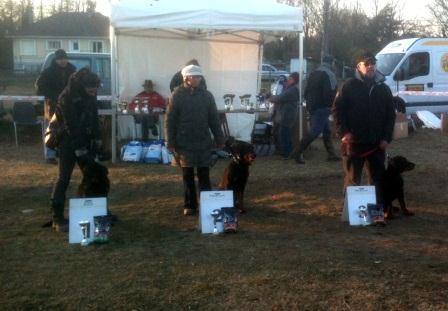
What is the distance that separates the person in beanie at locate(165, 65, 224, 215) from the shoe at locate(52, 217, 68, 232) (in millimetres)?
1379

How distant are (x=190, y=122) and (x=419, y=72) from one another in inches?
472

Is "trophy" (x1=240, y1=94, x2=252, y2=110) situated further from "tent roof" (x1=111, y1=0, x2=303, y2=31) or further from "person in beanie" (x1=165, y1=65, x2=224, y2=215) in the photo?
"person in beanie" (x1=165, y1=65, x2=224, y2=215)

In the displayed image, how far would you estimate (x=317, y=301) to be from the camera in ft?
15.0

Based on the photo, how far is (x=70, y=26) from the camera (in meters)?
62.1

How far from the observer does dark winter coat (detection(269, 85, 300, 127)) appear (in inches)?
456

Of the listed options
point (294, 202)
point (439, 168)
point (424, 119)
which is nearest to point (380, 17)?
point (424, 119)

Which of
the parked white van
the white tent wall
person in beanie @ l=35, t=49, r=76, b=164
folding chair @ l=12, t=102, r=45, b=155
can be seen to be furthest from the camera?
the parked white van

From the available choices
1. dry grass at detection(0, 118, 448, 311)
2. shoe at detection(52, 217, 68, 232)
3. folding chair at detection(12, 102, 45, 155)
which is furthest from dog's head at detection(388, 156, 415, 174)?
folding chair at detection(12, 102, 45, 155)

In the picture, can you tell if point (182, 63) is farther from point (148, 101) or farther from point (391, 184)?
point (391, 184)

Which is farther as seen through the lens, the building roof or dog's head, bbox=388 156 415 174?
the building roof

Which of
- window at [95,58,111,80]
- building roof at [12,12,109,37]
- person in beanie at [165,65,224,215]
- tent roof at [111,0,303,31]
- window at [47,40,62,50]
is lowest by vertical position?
person in beanie at [165,65,224,215]

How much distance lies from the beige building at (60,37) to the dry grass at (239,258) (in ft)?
174

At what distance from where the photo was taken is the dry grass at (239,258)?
4.64m

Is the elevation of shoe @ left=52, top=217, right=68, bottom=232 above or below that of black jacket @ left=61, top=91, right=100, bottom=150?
below
